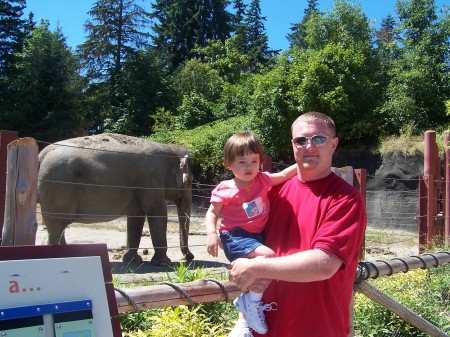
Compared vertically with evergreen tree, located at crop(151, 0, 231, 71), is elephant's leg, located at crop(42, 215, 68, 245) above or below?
below

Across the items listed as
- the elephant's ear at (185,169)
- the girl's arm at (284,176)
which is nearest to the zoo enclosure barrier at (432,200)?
the elephant's ear at (185,169)

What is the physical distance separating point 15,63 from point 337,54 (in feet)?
61.6

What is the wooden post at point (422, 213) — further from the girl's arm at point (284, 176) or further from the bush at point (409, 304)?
the girl's arm at point (284, 176)

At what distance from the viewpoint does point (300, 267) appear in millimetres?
2023

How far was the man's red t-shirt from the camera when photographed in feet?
6.83

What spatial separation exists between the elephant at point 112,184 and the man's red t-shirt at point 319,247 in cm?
556

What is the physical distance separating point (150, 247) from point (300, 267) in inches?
281

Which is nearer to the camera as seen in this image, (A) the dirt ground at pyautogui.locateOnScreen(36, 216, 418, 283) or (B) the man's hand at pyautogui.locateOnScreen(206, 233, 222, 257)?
(B) the man's hand at pyautogui.locateOnScreen(206, 233, 222, 257)

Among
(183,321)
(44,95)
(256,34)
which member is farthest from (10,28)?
(183,321)

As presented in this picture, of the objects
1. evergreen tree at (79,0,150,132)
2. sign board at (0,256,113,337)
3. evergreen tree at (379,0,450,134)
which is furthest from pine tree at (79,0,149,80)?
sign board at (0,256,113,337)

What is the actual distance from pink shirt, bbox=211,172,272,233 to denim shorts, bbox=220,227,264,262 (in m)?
0.02

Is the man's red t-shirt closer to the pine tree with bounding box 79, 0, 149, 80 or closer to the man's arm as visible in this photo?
the man's arm

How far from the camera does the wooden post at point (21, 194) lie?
2.58m

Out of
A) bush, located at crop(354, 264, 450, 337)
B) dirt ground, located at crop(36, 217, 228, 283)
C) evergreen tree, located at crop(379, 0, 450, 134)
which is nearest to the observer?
bush, located at crop(354, 264, 450, 337)
